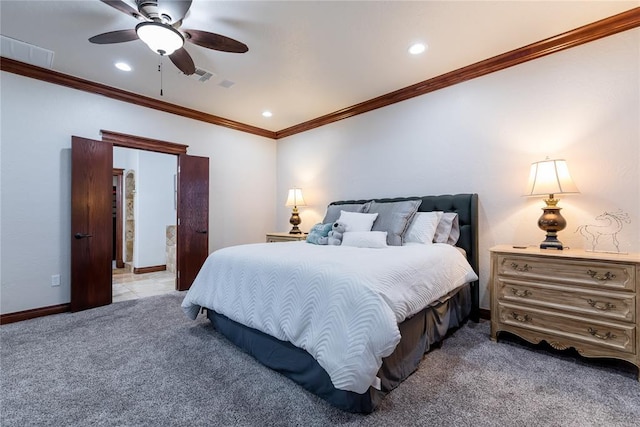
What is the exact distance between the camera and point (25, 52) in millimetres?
2758

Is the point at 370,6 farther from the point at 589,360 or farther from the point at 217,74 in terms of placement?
the point at 589,360

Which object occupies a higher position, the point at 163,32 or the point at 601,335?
the point at 163,32

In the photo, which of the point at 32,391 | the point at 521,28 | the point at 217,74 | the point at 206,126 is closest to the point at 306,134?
the point at 206,126

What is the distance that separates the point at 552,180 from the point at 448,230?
0.94 m

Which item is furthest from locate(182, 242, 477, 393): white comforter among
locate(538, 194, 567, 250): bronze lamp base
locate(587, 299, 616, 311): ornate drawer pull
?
locate(587, 299, 616, 311): ornate drawer pull

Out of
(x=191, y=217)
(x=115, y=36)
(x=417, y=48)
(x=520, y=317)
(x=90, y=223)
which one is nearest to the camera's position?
(x=115, y=36)

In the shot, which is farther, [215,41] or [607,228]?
[607,228]

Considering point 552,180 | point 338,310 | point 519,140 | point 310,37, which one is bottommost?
point 338,310

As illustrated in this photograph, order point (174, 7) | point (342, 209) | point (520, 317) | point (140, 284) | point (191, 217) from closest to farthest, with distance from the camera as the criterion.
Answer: point (174, 7) < point (520, 317) < point (342, 209) < point (191, 217) < point (140, 284)

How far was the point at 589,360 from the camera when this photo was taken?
6.94 feet

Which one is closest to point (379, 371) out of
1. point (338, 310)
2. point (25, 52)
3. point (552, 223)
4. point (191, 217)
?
point (338, 310)

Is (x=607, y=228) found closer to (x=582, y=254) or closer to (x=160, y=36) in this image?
(x=582, y=254)

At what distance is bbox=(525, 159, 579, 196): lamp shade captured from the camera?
2.31 m

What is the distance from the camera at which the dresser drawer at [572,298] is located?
189cm
